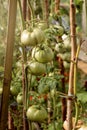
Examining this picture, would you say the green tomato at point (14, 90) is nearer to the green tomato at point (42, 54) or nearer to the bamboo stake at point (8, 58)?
the green tomato at point (42, 54)

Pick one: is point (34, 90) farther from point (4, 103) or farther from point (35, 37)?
point (4, 103)

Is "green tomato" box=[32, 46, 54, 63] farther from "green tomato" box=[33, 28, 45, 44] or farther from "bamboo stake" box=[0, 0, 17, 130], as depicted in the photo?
"bamboo stake" box=[0, 0, 17, 130]

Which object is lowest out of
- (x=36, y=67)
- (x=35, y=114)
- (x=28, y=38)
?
(x=35, y=114)

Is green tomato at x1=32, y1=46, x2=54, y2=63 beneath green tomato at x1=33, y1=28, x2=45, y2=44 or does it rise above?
beneath

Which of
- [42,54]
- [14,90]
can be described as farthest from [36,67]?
[14,90]

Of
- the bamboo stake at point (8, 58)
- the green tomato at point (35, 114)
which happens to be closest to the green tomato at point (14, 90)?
the green tomato at point (35, 114)

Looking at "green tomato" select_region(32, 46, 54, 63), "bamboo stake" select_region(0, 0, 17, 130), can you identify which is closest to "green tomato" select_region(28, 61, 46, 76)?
"green tomato" select_region(32, 46, 54, 63)

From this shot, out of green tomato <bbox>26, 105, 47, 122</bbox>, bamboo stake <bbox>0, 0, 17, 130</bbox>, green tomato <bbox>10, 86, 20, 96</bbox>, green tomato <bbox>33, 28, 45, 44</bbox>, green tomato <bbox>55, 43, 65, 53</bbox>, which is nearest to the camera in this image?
bamboo stake <bbox>0, 0, 17, 130</bbox>

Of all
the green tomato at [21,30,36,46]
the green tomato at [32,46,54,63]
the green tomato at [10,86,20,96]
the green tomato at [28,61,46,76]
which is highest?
the green tomato at [21,30,36,46]

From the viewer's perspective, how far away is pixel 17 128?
2.39m

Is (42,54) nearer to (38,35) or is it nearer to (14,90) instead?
(38,35)

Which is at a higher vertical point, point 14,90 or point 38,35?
point 38,35

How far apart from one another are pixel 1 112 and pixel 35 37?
0.32 m

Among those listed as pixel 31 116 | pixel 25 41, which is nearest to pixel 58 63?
pixel 31 116
